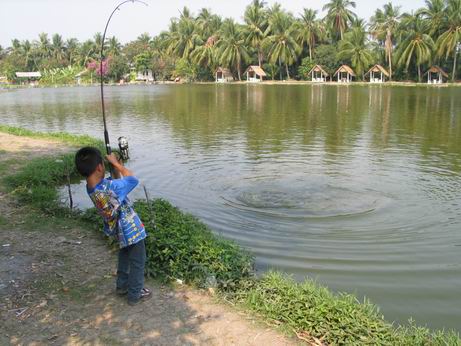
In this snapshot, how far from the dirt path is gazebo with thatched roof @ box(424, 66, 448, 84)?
60534mm

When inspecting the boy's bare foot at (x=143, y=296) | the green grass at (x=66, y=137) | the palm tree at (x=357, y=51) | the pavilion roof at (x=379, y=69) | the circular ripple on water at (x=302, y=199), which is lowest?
the circular ripple on water at (x=302, y=199)

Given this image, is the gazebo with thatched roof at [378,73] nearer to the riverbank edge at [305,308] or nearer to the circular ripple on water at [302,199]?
the circular ripple on water at [302,199]

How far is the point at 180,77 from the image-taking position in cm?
8331

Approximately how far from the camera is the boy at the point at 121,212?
4.15 metres

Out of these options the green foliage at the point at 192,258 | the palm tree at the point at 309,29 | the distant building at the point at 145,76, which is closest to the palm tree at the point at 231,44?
the palm tree at the point at 309,29

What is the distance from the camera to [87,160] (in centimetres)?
412

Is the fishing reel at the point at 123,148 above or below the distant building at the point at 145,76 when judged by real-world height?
below

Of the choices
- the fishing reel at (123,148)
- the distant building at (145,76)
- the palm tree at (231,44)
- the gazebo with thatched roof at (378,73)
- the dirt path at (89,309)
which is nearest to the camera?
the dirt path at (89,309)

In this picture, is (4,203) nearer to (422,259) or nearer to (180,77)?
(422,259)

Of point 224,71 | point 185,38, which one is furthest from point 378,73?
point 185,38

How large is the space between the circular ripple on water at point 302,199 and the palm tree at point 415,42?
51.0 meters

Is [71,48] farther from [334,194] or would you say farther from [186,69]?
[334,194]

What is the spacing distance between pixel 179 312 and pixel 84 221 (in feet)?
10.4

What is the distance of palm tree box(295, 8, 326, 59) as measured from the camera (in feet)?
220
